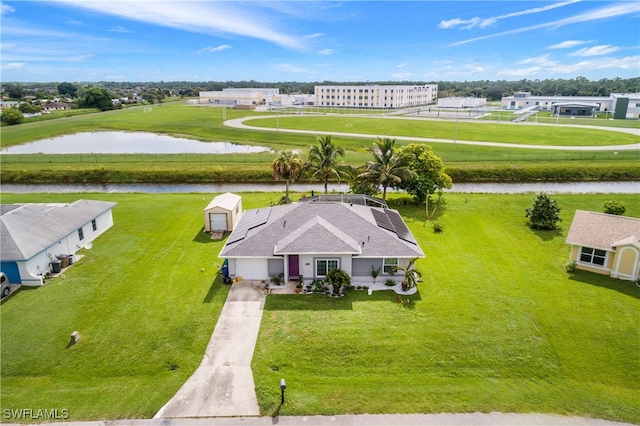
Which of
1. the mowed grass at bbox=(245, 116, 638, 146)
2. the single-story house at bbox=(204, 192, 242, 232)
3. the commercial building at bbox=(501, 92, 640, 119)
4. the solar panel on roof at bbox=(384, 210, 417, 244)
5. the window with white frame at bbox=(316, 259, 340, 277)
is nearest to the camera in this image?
the window with white frame at bbox=(316, 259, 340, 277)

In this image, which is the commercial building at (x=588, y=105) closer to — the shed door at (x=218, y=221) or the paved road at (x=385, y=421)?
the shed door at (x=218, y=221)

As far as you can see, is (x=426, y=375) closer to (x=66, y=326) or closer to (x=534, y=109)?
(x=66, y=326)

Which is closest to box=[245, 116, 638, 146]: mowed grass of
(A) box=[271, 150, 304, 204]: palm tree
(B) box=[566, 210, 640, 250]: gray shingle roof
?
(A) box=[271, 150, 304, 204]: palm tree

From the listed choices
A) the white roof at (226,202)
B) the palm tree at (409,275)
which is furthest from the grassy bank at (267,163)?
the palm tree at (409,275)

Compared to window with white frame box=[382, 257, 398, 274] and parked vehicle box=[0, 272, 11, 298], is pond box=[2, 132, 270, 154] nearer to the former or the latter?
parked vehicle box=[0, 272, 11, 298]

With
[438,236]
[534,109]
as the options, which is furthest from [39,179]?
[534,109]

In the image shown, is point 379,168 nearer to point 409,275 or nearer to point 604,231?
point 409,275
